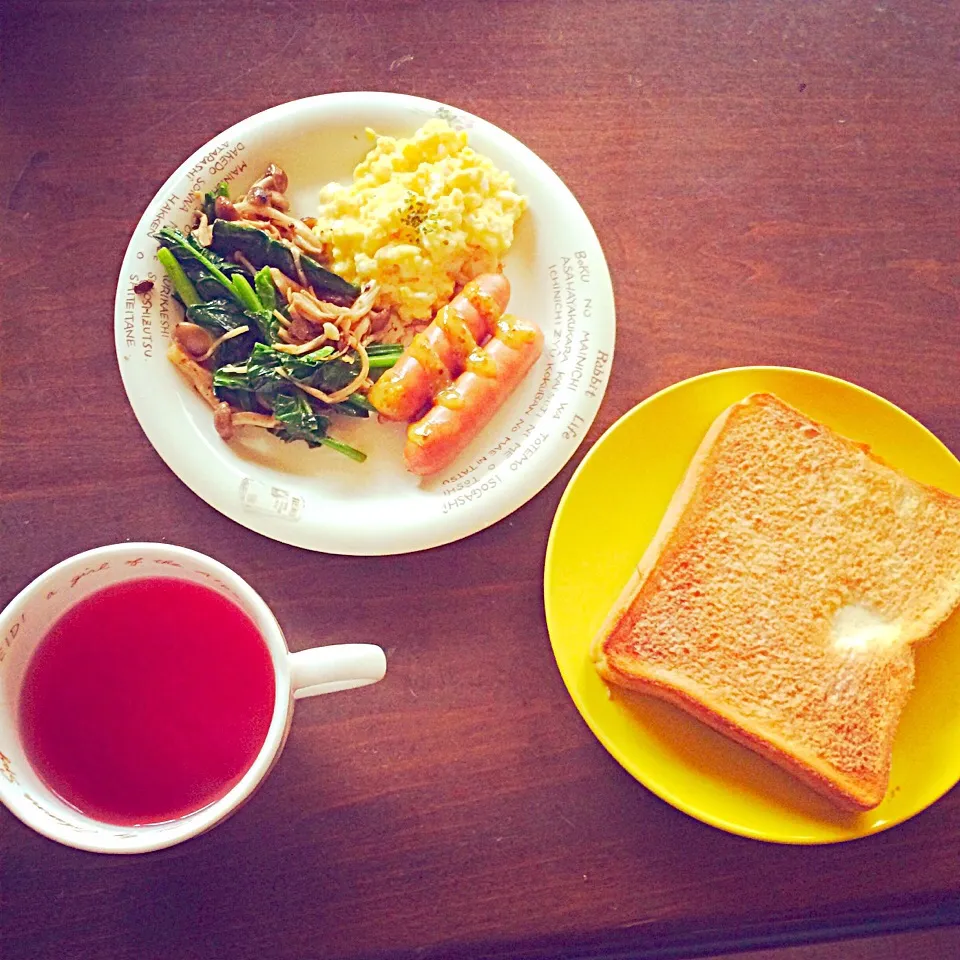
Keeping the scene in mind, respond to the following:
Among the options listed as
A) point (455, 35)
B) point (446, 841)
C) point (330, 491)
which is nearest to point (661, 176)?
point (455, 35)

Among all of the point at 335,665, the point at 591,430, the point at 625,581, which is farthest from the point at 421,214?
the point at 335,665

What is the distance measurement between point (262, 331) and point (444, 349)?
0.38 meters

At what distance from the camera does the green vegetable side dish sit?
66.7 inches

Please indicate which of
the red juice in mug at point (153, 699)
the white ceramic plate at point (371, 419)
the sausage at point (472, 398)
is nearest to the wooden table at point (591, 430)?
the white ceramic plate at point (371, 419)

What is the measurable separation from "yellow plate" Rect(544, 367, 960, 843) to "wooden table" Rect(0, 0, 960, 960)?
0.11 metres

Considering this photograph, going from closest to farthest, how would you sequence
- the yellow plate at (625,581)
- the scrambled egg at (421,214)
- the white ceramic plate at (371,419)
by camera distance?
1. the yellow plate at (625,581)
2. the white ceramic plate at (371,419)
3. the scrambled egg at (421,214)

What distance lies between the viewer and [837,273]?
1822 mm

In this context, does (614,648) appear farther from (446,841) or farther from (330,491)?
(330,491)

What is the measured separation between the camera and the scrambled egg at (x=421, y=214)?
1726mm

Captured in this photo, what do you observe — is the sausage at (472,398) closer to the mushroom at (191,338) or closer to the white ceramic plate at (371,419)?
the white ceramic plate at (371,419)

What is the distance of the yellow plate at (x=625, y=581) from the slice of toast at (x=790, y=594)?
39 millimetres

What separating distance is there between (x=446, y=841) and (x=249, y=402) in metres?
0.92

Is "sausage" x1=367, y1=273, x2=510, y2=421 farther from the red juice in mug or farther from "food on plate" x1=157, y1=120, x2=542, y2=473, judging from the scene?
the red juice in mug

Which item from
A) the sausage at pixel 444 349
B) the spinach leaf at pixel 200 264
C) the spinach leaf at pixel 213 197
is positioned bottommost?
the sausage at pixel 444 349
